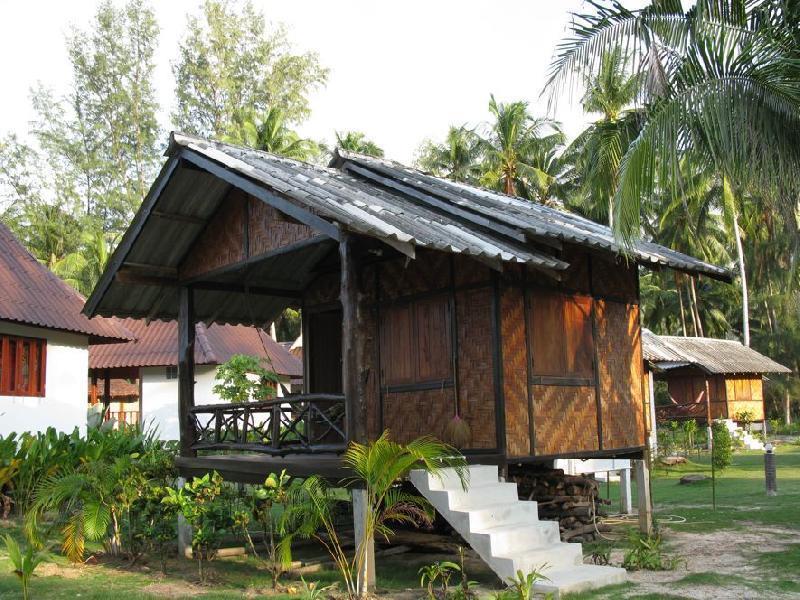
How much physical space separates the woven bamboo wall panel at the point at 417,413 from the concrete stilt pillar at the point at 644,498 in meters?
3.30

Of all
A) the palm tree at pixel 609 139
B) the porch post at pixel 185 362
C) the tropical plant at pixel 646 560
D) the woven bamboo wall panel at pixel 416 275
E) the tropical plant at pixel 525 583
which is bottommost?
the tropical plant at pixel 646 560

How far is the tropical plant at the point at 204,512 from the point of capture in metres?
8.72

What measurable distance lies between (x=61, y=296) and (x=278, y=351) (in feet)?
41.2

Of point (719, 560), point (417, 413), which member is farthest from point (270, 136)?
point (719, 560)

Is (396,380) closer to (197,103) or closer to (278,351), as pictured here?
(278,351)

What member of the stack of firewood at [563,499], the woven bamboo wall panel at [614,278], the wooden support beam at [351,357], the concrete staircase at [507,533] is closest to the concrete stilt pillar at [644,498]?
the stack of firewood at [563,499]

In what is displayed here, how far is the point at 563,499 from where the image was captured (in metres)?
10.9

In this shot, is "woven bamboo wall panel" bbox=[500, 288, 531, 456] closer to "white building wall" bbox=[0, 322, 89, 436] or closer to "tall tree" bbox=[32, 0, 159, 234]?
"white building wall" bbox=[0, 322, 89, 436]

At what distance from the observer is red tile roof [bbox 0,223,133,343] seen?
15.4 m

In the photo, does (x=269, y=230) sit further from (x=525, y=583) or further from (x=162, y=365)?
(x=162, y=365)

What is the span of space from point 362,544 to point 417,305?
3.42 metres

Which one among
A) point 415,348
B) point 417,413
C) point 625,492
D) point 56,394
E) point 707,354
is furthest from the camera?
point 707,354

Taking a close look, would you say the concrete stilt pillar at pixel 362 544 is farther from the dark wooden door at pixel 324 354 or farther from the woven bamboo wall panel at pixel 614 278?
the dark wooden door at pixel 324 354

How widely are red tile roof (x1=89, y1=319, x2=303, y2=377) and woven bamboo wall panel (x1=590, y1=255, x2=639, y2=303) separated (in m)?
15.0
